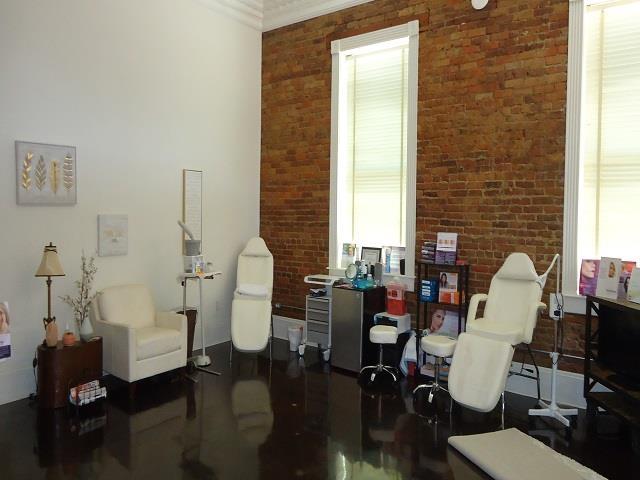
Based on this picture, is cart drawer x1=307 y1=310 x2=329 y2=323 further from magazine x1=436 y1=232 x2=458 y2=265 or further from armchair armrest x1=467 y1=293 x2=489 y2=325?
armchair armrest x1=467 y1=293 x2=489 y2=325

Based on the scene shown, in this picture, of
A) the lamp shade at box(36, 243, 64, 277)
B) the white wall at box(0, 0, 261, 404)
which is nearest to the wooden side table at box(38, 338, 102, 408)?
the white wall at box(0, 0, 261, 404)

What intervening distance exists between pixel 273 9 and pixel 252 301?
3664 millimetres

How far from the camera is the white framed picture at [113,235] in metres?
4.90

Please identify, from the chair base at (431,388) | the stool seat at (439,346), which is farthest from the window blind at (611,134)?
the chair base at (431,388)

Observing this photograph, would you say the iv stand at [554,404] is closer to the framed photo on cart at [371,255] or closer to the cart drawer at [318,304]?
the framed photo on cart at [371,255]

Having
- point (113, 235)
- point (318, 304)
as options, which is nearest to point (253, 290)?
point (318, 304)

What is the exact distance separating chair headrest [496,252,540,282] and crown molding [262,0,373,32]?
3.34 metres

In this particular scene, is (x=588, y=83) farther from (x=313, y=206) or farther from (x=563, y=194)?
(x=313, y=206)

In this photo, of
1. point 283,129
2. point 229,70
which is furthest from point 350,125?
point 229,70

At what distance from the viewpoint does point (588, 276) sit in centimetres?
427

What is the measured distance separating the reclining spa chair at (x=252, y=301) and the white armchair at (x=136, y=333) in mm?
744

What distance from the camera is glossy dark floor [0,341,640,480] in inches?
126

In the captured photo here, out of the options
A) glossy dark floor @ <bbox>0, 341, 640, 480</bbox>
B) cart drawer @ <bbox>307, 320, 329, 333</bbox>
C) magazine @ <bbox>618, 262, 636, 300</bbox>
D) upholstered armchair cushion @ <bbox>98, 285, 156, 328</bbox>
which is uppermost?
magazine @ <bbox>618, 262, 636, 300</bbox>

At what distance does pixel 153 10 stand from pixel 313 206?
2.75 metres
